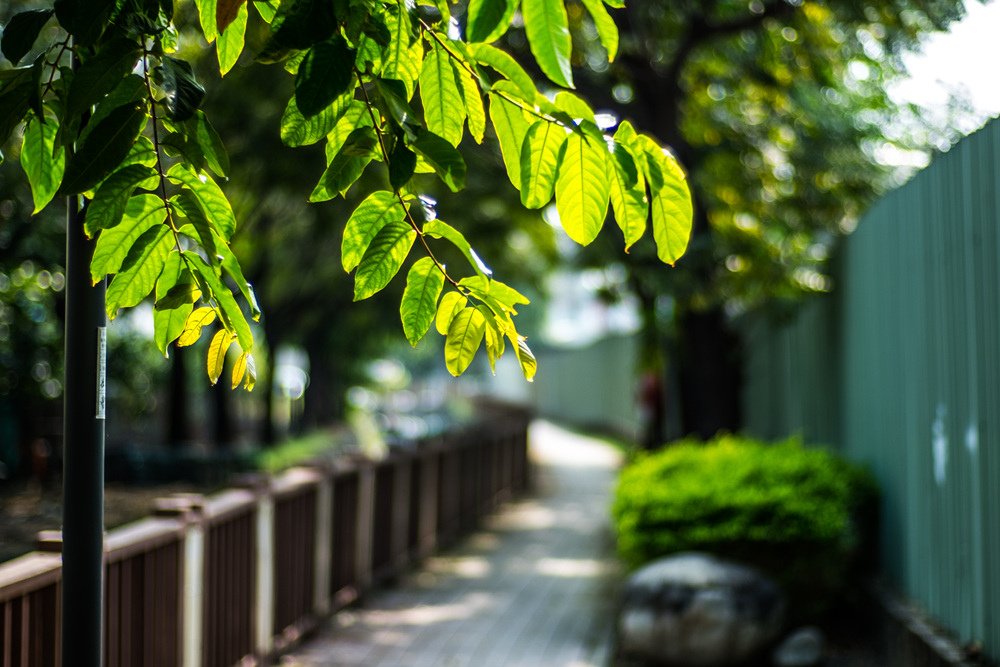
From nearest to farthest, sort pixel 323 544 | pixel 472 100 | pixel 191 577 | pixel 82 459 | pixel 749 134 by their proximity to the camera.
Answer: pixel 472 100
pixel 82 459
pixel 191 577
pixel 323 544
pixel 749 134

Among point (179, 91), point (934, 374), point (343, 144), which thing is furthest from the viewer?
point (934, 374)

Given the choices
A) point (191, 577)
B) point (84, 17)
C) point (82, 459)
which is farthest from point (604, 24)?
point (191, 577)

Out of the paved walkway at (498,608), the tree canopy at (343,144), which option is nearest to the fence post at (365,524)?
the paved walkway at (498,608)

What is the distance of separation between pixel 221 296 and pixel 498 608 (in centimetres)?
759

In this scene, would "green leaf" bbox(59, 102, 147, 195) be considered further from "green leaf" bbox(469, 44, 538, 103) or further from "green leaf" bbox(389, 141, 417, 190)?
"green leaf" bbox(469, 44, 538, 103)

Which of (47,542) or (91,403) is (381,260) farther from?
(47,542)

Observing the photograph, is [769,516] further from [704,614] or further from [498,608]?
[498,608]

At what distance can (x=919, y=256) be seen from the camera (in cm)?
693

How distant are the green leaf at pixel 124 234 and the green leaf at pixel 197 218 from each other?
84mm

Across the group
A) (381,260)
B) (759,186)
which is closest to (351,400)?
(759,186)

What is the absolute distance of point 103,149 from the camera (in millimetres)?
2398

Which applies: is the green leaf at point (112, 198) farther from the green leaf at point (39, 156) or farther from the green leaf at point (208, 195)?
the green leaf at point (39, 156)

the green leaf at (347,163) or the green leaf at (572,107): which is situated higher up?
the green leaf at (572,107)

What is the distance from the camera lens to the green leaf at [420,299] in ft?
8.54
